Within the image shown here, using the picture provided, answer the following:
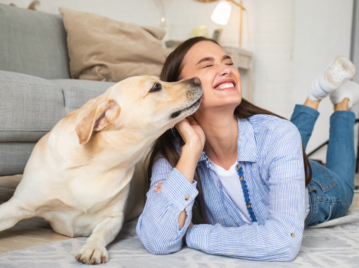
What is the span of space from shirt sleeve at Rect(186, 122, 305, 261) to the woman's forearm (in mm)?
82

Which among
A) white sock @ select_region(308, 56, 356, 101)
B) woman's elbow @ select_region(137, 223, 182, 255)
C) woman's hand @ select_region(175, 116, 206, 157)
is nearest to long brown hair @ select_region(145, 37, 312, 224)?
woman's hand @ select_region(175, 116, 206, 157)

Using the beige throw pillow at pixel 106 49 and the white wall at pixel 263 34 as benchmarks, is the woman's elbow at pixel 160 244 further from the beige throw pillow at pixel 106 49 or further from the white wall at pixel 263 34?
the white wall at pixel 263 34

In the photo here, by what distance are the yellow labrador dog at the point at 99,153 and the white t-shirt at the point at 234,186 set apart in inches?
10.9

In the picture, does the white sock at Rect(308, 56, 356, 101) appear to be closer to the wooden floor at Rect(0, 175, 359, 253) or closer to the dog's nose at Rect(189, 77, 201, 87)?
the dog's nose at Rect(189, 77, 201, 87)

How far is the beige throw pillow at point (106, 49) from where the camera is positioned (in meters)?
2.37

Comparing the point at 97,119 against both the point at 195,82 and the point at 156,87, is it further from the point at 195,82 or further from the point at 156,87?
the point at 195,82

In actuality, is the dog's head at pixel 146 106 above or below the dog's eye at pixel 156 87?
below

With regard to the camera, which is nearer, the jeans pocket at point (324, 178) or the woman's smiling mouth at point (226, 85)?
the woman's smiling mouth at point (226, 85)

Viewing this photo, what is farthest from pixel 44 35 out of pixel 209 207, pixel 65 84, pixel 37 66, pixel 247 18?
pixel 247 18

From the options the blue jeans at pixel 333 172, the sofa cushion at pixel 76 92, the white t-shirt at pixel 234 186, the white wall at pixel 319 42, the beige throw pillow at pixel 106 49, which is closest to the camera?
the white t-shirt at pixel 234 186

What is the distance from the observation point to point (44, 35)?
2.44 m

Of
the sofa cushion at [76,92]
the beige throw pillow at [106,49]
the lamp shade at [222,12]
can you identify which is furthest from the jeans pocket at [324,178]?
the lamp shade at [222,12]

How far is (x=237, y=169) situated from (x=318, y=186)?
0.46m

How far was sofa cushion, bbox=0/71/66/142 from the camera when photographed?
150 centimetres
